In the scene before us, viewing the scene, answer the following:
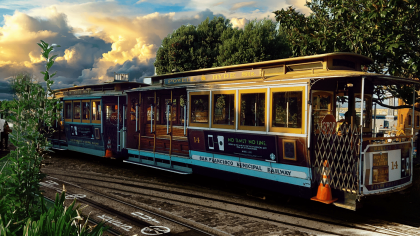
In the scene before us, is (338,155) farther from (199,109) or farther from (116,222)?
(116,222)

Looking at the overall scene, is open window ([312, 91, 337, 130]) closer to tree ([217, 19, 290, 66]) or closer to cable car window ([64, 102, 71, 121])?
cable car window ([64, 102, 71, 121])

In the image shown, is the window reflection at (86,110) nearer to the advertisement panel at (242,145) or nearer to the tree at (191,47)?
the advertisement panel at (242,145)

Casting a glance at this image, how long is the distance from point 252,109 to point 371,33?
5.01 m

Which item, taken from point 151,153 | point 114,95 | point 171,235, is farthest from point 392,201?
point 114,95

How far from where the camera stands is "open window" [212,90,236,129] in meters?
9.22

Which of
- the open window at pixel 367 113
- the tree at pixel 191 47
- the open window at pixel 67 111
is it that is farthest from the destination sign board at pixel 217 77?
the tree at pixel 191 47

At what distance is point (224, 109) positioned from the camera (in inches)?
374

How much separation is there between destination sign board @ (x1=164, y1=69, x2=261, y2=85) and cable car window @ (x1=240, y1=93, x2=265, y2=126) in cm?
58

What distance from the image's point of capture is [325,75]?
715 centimetres

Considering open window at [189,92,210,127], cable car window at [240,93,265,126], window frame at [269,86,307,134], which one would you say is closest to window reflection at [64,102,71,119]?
open window at [189,92,210,127]

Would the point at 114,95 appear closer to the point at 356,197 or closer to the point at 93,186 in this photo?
the point at 93,186

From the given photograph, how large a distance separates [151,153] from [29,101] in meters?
7.89

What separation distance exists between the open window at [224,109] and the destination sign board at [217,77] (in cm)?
56

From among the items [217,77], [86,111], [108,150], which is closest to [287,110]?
[217,77]
